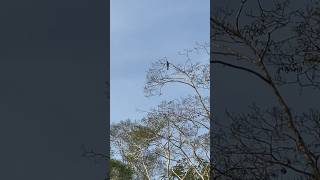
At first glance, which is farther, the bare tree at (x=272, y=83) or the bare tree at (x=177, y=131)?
the bare tree at (x=177, y=131)

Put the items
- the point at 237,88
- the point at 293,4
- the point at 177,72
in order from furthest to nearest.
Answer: the point at 177,72 < the point at 237,88 < the point at 293,4

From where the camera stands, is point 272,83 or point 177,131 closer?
point 272,83

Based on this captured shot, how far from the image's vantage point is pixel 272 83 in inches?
112

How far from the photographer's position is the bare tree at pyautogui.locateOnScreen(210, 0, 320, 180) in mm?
2961

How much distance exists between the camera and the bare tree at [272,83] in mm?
2961

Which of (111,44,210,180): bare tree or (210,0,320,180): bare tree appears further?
(111,44,210,180): bare tree

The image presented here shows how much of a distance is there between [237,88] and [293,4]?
2.84 ft

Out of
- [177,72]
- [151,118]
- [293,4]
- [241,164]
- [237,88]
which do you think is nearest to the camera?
[241,164]
